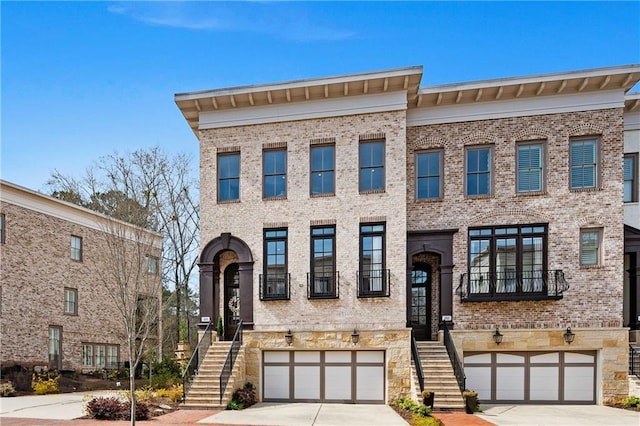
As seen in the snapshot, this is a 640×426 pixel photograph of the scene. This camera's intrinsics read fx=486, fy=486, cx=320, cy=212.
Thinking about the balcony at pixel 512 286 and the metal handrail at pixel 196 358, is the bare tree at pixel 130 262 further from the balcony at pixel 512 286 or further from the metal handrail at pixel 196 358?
the balcony at pixel 512 286

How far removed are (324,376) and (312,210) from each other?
539 cm

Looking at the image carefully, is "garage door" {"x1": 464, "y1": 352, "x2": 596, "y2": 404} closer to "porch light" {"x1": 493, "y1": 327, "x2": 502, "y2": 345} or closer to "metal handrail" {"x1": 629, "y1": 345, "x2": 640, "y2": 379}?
"porch light" {"x1": 493, "y1": 327, "x2": 502, "y2": 345}

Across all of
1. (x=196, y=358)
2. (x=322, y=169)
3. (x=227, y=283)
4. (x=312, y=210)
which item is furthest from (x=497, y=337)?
(x=196, y=358)

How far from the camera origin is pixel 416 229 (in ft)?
53.6

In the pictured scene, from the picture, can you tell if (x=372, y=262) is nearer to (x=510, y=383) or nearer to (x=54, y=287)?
(x=510, y=383)

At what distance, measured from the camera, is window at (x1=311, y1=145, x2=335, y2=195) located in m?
16.3

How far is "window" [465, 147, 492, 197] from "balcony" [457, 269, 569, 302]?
279 cm

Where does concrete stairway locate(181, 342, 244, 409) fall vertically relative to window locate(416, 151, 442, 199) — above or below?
below

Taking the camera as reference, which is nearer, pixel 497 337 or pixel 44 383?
pixel 497 337

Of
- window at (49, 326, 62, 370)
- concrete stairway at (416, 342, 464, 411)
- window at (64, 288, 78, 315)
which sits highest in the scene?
window at (64, 288, 78, 315)

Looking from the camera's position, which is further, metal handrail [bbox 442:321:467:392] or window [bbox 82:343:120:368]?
window [bbox 82:343:120:368]

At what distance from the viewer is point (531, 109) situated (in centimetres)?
1587

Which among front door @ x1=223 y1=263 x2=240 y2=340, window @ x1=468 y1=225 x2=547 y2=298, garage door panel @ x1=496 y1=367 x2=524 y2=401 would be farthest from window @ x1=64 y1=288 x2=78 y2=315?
garage door panel @ x1=496 y1=367 x2=524 y2=401

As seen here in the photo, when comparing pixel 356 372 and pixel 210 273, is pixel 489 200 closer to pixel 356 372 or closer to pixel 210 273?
pixel 356 372
